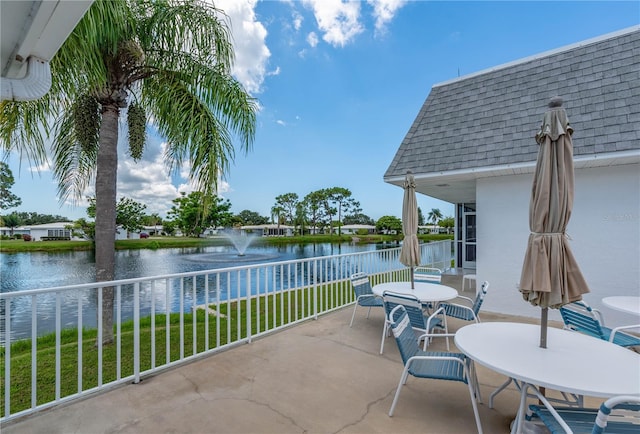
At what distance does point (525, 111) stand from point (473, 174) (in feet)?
4.96

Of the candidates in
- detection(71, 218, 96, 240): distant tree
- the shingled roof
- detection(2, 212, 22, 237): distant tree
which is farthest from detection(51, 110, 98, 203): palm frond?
detection(2, 212, 22, 237): distant tree

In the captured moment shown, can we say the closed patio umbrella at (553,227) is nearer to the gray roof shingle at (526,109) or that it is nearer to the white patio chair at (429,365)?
the white patio chair at (429,365)

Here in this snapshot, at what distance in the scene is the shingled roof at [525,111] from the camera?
4.77m

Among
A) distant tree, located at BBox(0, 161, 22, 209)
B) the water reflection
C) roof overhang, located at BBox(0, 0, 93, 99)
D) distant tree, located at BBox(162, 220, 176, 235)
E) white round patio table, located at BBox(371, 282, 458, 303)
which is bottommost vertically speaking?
the water reflection

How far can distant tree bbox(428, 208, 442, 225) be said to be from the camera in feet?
224

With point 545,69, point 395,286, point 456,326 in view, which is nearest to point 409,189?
point 395,286

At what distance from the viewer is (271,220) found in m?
57.1

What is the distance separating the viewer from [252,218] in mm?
61562

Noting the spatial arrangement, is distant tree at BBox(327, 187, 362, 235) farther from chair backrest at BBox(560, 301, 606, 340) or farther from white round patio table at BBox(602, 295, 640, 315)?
chair backrest at BBox(560, 301, 606, 340)

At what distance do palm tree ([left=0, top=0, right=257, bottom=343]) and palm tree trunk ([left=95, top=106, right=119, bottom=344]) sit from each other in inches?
0.6

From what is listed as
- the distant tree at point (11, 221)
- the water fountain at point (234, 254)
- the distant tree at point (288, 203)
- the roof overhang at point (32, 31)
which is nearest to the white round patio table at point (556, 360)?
the roof overhang at point (32, 31)

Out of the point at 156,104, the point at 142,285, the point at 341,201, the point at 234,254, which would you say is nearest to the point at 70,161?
the point at 156,104

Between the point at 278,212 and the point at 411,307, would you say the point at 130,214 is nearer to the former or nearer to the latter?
the point at 278,212

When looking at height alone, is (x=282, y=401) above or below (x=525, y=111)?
below
